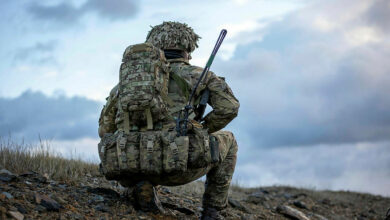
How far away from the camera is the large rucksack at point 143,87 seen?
591 centimetres

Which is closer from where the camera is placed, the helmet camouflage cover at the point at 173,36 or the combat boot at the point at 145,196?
the combat boot at the point at 145,196

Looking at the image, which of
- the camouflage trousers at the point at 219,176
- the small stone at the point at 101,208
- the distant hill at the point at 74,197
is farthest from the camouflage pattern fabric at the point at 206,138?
the distant hill at the point at 74,197

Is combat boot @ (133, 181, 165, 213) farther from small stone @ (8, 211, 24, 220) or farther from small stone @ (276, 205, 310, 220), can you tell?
small stone @ (276, 205, 310, 220)

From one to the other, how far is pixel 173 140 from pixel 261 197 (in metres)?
7.64

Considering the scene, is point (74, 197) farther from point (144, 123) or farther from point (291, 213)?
point (291, 213)

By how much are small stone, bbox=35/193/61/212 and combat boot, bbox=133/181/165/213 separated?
1008 millimetres

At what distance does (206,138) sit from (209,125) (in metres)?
0.58

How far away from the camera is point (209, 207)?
22.6 feet

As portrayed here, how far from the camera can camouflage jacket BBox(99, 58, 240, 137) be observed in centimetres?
638

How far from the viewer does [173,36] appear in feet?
22.4

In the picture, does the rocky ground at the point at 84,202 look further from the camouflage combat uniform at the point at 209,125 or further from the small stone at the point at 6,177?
the camouflage combat uniform at the point at 209,125

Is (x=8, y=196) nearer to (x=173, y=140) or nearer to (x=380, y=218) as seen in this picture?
(x=173, y=140)

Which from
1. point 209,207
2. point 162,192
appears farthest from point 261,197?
point 209,207

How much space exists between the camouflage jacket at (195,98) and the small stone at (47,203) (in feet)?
4.16
